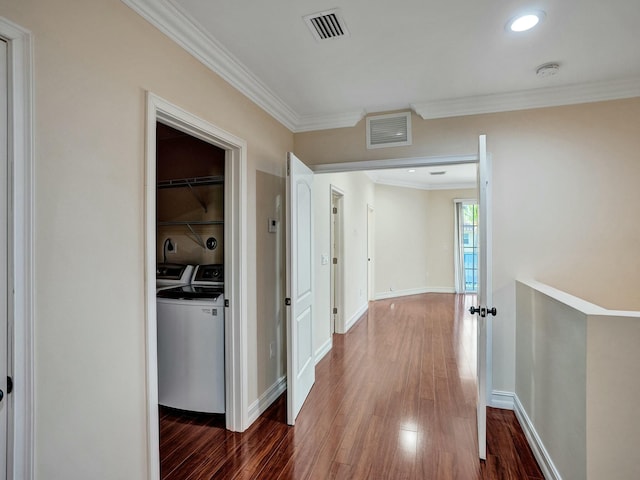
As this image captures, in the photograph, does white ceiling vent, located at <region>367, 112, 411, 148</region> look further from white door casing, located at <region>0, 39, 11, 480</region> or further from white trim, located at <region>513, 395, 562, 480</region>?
white door casing, located at <region>0, 39, 11, 480</region>

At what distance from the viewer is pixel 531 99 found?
8.66ft

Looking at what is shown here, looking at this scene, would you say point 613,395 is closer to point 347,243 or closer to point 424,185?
point 347,243

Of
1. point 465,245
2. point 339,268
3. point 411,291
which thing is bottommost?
point 411,291

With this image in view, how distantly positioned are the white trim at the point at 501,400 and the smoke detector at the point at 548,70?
253cm

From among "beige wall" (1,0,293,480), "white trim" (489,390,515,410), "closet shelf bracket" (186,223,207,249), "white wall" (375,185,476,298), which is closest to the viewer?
"beige wall" (1,0,293,480)

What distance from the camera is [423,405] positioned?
2754 millimetres

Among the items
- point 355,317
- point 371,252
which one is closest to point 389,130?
point 355,317

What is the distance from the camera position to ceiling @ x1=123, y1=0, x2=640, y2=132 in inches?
66.2

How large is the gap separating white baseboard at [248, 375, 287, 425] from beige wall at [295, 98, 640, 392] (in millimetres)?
1904

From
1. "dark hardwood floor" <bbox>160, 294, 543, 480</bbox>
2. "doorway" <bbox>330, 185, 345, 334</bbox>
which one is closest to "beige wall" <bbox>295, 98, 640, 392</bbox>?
"dark hardwood floor" <bbox>160, 294, 543, 480</bbox>

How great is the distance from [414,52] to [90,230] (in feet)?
6.85

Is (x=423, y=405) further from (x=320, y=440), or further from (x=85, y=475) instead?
(x=85, y=475)

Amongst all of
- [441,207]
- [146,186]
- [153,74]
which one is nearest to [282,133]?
[153,74]

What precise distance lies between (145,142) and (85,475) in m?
1.44
